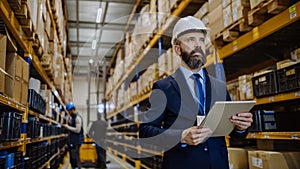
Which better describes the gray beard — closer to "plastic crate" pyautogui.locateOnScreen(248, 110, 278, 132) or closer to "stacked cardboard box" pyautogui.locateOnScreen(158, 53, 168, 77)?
"plastic crate" pyautogui.locateOnScreen(248, 110, 278, 132)

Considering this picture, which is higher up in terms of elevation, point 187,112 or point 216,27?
point 216,27

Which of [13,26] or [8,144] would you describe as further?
[13,26]

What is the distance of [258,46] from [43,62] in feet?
10.0

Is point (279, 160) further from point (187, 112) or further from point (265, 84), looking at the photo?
point (187, 112)

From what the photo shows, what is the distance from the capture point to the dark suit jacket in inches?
71.8

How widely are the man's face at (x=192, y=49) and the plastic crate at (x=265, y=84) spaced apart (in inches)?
35.4

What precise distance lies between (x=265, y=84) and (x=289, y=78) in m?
0.31

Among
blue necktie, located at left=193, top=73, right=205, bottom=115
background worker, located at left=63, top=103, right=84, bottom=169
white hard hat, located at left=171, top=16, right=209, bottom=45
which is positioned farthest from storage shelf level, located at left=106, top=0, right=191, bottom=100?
blue necktie, located at left=193, top=73, right=205, bottom=115

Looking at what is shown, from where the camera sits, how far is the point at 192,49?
6.56 ft

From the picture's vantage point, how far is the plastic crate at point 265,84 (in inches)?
100

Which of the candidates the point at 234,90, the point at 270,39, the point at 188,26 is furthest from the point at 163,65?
the point at 188,26

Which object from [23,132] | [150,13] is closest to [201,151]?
[23,132]

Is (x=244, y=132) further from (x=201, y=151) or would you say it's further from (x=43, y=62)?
Answer: (x=43, y=62)

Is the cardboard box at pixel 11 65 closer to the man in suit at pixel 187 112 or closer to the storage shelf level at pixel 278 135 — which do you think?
the man in suit at pixel 187 112
